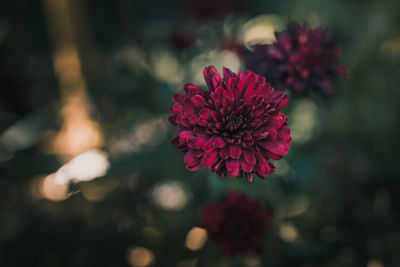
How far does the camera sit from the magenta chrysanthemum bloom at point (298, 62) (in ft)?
2.34

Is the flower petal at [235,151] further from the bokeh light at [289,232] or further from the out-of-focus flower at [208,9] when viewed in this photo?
the out-of-focus flower at [208,9]

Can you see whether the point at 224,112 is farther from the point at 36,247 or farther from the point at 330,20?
the point at 330,20

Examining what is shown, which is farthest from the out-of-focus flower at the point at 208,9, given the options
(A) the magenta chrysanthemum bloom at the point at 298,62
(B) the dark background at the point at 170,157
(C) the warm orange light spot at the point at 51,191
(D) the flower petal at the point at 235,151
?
(D) the flower petal at the point at 235,151

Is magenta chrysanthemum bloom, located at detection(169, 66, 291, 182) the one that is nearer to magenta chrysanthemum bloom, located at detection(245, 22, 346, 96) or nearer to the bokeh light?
magenta chrysanthemum bloom, located at detection(245, 22, 346, 96)

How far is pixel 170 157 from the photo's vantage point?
3.60 ft

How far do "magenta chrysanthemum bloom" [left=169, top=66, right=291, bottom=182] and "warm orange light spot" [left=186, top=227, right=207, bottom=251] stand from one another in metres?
0.54

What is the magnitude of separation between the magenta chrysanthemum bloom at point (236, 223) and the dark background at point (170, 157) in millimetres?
59

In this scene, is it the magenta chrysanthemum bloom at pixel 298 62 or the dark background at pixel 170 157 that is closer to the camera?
the magenta chrysanthemum bloom at pixel 298 62

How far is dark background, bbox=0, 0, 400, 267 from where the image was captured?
1071 millimetres

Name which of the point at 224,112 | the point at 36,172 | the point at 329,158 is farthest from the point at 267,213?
the point at 36,172

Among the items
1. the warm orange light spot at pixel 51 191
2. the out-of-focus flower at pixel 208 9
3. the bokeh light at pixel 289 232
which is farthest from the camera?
the out-of-focus flower at pixel 208 9

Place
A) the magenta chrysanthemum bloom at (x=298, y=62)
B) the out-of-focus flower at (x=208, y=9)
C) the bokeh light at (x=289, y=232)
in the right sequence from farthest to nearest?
the out-of-focus flower at (x=208, y=9) < the bokeh light at (x=289, y=232) < the magenta chrysanthemum bloom at (x=298, y=62)

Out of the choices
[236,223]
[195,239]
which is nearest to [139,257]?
[195,239]

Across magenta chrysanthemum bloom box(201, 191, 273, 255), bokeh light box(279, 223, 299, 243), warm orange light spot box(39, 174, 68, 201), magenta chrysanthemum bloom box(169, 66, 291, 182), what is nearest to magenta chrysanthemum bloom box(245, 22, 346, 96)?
magenta chrysanthemum bloom box(169, 66, 291, 182)
